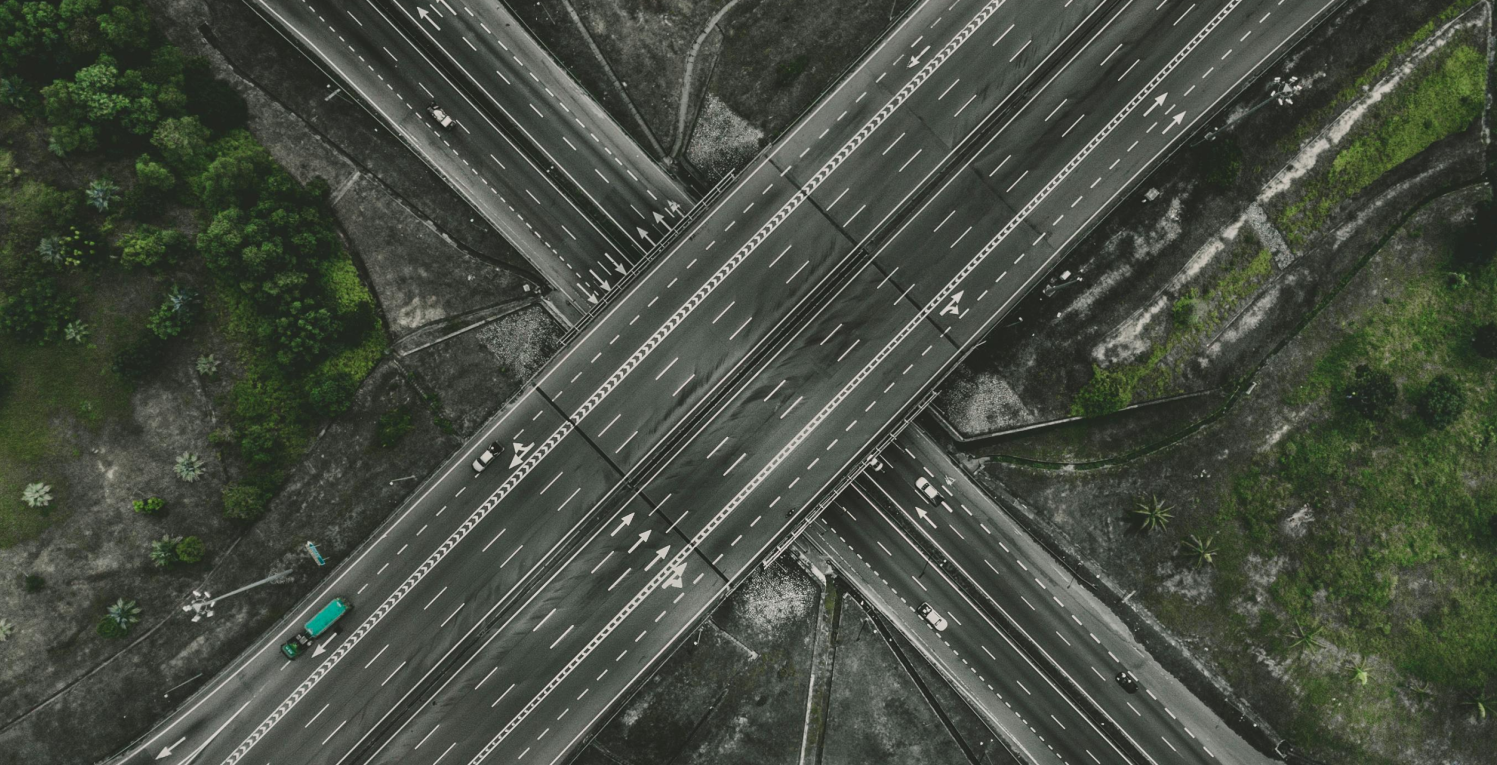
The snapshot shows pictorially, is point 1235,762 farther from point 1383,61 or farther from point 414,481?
point 414,481

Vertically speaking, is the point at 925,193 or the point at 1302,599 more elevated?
the point at 925,193

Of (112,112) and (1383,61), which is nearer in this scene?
(112,112)

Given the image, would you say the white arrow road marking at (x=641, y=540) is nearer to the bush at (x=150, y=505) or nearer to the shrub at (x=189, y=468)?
the shrub at (x=189, y=468)

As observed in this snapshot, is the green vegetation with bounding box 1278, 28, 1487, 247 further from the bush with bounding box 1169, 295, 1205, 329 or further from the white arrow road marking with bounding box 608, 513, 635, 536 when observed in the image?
the white arrow road marking with bounding box 608, 513, 635, 536

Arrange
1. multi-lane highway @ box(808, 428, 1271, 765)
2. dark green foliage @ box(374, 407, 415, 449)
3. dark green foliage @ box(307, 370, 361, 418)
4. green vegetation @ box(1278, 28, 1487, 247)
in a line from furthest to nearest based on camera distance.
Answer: green vegetation @ box(1278, 28, 1487, 247)
multi-lane highway @ box(808, 428, 1271, 765)
dark green foliage @ box(374, 407, 415, 449)
dark green foliage @ box(307, 370, 361, 418)

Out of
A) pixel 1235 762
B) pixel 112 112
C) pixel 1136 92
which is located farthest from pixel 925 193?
pixel 112 112

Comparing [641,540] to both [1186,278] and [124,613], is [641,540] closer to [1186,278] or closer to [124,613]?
[124,613]

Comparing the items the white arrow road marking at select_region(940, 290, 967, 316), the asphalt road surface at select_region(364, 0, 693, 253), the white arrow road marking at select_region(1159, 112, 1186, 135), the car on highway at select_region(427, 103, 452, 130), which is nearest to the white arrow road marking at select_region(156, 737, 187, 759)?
the asphalt road surface at select_region(364, 0, 693, 253)
